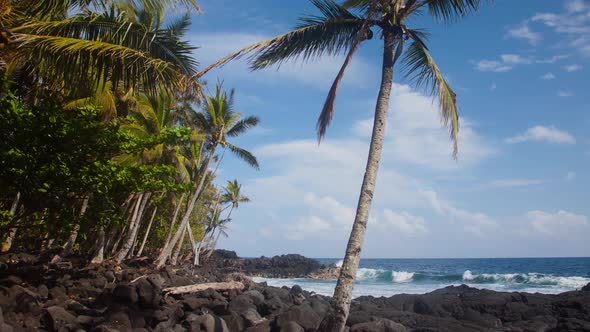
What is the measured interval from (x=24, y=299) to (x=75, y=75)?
375cm

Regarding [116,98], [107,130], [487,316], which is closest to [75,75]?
[107,130]

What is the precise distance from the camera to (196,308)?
8.62 m

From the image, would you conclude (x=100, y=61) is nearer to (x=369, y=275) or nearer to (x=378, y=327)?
(x=378, y=327)

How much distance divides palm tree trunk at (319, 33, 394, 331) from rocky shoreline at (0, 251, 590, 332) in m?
2.18

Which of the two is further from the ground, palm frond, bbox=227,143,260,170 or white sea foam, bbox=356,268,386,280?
palm frond, bbox=227,143,260,170

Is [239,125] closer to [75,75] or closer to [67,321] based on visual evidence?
[75,75]

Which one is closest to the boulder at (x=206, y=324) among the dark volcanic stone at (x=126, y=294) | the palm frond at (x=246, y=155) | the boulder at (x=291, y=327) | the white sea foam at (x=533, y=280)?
the boulder at (x=291, y=327)

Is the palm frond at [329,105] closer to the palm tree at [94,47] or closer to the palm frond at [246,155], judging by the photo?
the palm tree at [94,47]

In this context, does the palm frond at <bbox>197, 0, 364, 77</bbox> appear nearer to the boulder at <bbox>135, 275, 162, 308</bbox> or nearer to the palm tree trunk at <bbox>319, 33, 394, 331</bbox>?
A: the palm tree trunk at <bbox>319, 33, 394, 331</bbox>

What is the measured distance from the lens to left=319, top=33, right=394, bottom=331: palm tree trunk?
543cm

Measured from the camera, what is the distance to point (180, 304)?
8625 millimetres

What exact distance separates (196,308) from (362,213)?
466cm

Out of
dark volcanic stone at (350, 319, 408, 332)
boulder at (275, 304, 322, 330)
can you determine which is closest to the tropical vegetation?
boulder at (275, 304, 322, 330)

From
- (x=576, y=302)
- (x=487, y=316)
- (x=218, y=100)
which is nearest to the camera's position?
(x=487, y=316)
